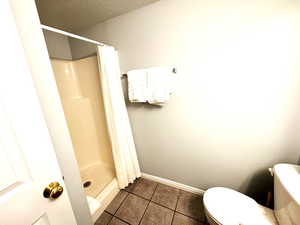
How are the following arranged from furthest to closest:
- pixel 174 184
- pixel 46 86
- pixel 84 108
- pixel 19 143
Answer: pixel 84 108
pixel 174 184
pixel 46 86
pixel 19 143

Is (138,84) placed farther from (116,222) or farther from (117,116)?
(116,222)

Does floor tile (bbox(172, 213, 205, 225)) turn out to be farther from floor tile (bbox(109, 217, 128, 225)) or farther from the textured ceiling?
the textured ceiling

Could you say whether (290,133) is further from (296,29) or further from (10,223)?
(10,223)

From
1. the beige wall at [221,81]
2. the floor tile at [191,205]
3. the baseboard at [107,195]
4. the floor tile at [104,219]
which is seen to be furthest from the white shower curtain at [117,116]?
the floor tile at [191,205]

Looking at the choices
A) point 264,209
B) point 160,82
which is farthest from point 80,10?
point 264,209

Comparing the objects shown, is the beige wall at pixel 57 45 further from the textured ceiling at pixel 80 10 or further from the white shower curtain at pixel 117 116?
the white shower curtain at pixel 117 116

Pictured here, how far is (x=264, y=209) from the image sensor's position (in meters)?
0.92

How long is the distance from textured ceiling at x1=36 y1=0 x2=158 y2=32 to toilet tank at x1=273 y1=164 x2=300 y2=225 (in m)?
1.75

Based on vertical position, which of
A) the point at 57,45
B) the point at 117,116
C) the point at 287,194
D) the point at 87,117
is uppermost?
the point at 57,45

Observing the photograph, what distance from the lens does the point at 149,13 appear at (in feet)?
3.87

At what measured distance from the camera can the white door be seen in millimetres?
399

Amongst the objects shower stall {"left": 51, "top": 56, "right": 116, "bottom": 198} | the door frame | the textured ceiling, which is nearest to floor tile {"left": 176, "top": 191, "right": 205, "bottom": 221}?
shower stall {"left": 51, "top": 56, "right": 116, "bottom": 198}

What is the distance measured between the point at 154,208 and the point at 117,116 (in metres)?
1.11

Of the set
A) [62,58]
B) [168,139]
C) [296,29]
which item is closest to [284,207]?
[168,139]
